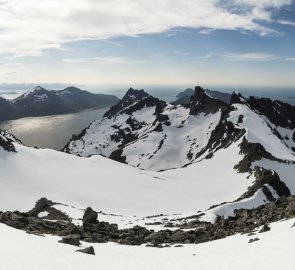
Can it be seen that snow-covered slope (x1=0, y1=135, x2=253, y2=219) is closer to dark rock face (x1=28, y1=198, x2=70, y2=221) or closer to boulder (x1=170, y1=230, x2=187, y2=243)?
dark rock face (x1=28, y1=198, x2=70, y2=221)

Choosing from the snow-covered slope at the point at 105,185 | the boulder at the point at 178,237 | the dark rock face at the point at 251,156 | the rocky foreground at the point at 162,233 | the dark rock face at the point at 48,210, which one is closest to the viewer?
the rocky foreground at the point at 162,233

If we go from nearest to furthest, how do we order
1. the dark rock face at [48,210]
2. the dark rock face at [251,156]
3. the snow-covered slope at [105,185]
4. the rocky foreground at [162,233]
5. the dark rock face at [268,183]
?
the rocky foreground at [162,233] < the dark rock face at [48,210] < the snow-covered slope at [105,185] < the dark rock face at [268,183] < the dark rock face at [251,156]

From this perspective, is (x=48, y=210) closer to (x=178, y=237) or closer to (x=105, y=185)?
(x=105, y=185)

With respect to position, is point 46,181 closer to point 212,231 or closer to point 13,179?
point 13,179

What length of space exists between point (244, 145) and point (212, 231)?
9560 cm

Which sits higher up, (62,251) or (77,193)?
(62,251)

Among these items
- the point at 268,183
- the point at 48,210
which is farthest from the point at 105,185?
the point at 268,183

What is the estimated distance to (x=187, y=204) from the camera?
74.5 metres

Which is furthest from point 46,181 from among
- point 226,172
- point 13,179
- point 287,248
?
point 287,248

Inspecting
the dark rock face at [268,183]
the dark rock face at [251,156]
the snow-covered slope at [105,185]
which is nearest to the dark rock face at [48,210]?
the snow-covered slope at [105,185]

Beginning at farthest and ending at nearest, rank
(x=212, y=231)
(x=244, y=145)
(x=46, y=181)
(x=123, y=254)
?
(x=244, y=145) → (x=46, y=181) → (x=212, y=231) → (x=123, y=254)

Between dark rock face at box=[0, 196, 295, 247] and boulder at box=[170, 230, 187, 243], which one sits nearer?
dark rock face at box=[0, 196, 295, 247]

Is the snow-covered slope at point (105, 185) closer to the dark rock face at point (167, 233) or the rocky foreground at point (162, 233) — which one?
the rocky foreground at point (162, 233)

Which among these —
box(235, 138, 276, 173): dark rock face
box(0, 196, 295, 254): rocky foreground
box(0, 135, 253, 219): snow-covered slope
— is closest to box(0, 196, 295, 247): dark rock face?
box(0, 196, 295, 254): rocky foreground
